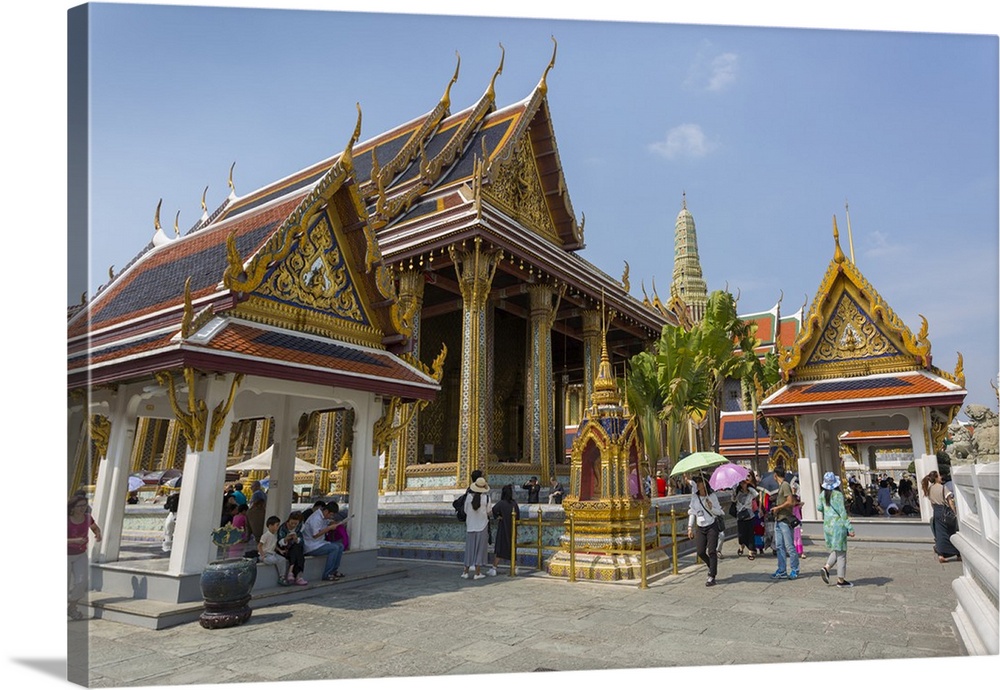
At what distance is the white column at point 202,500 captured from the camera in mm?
6500

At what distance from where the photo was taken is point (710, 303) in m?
21.7

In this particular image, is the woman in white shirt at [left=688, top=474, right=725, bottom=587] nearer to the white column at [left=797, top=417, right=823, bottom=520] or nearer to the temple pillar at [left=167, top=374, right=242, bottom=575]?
the temple pillar at [left=167, top=374, right=242, bottom=575]

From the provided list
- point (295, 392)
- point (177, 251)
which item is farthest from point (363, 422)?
point (177, 251)

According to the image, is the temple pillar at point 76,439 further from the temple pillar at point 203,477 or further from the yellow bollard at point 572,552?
the yellow bollard at point 572,552

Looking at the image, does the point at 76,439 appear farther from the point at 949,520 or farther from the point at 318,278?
the point at 949,520

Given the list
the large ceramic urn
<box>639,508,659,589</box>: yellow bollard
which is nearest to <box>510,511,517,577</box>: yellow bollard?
<box>639,508,659,589</box>: yellow bollard

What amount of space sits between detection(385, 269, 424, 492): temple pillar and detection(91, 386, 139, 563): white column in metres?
6.63

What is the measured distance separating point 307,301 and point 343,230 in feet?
4.08

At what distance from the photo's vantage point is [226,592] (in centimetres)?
583

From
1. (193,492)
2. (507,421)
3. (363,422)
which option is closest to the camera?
(193,492)

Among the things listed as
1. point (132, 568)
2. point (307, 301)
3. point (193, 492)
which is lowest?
point (132, 568)

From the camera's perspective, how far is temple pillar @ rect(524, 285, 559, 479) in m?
15.1

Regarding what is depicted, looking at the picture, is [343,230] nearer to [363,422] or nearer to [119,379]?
[363,422]

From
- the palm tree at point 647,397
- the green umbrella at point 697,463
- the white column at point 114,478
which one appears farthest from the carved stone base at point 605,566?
the palm tree at point 647,397
